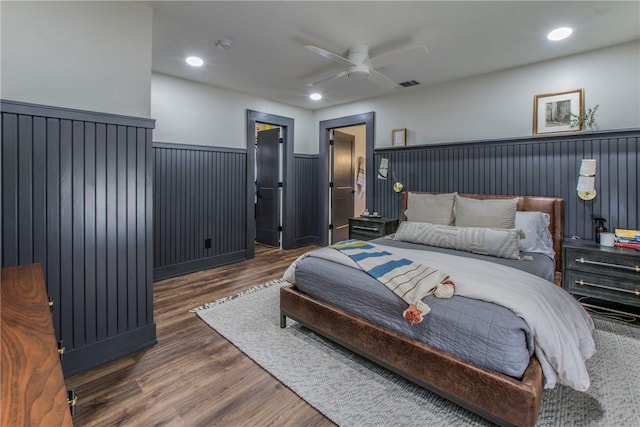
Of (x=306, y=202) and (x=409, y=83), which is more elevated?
(x=409, y=83)

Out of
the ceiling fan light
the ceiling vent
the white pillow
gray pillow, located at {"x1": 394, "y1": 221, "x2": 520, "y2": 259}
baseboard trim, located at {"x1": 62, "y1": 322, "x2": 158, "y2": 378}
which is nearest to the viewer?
baseboard trim, located at {"x1": 62, "y1": 322, "x2": 158, "y2": 378}

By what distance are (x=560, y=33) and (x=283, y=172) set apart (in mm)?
3983

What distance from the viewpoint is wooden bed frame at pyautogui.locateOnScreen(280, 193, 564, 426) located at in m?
1.39

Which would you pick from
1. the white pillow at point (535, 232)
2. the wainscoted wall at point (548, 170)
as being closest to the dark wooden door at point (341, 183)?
the wainscoted wall at point (548, 170)

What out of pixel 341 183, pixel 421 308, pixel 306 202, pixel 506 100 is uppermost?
pixel 506 100

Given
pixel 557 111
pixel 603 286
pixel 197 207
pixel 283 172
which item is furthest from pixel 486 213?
pixel 197 207

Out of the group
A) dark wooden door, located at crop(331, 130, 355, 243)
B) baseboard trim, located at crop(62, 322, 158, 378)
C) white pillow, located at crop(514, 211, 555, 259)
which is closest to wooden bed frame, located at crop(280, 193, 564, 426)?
baseboard trim, located at crop(62, 322, 158, 378)

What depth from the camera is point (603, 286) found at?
2.65 meters

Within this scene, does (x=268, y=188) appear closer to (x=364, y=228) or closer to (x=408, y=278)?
(x=364, y=228)

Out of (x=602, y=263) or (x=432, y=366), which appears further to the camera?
(x=602, y=263)

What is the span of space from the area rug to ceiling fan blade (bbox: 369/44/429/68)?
247 cm

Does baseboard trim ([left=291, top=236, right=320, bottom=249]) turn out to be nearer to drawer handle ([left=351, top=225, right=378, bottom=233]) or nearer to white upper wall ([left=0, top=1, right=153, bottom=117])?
drawer handle ([left=351, top=225, right=378, bottom=233])

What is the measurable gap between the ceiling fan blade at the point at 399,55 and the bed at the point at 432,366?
216 cm

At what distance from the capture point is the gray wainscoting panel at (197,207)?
395cm
